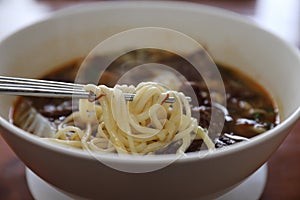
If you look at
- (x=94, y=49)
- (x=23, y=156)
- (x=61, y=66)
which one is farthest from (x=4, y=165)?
(x=94, y=49)

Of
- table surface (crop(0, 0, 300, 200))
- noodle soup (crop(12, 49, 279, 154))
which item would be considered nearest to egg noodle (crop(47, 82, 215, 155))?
noodle soup (crop(12, 49, 279, 154))

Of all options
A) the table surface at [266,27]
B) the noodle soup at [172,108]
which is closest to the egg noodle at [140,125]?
the noodle soup at [172,108]

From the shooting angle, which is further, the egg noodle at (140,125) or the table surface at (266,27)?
the table surface at (266,27)

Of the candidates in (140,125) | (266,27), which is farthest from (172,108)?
(266,27)

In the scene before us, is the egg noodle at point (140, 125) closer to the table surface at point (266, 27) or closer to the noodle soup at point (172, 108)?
the noodle soup at point (172, 108)

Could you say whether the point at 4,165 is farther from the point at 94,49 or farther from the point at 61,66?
the point at 94,49

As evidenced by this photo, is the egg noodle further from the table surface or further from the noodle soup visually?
the table surface
